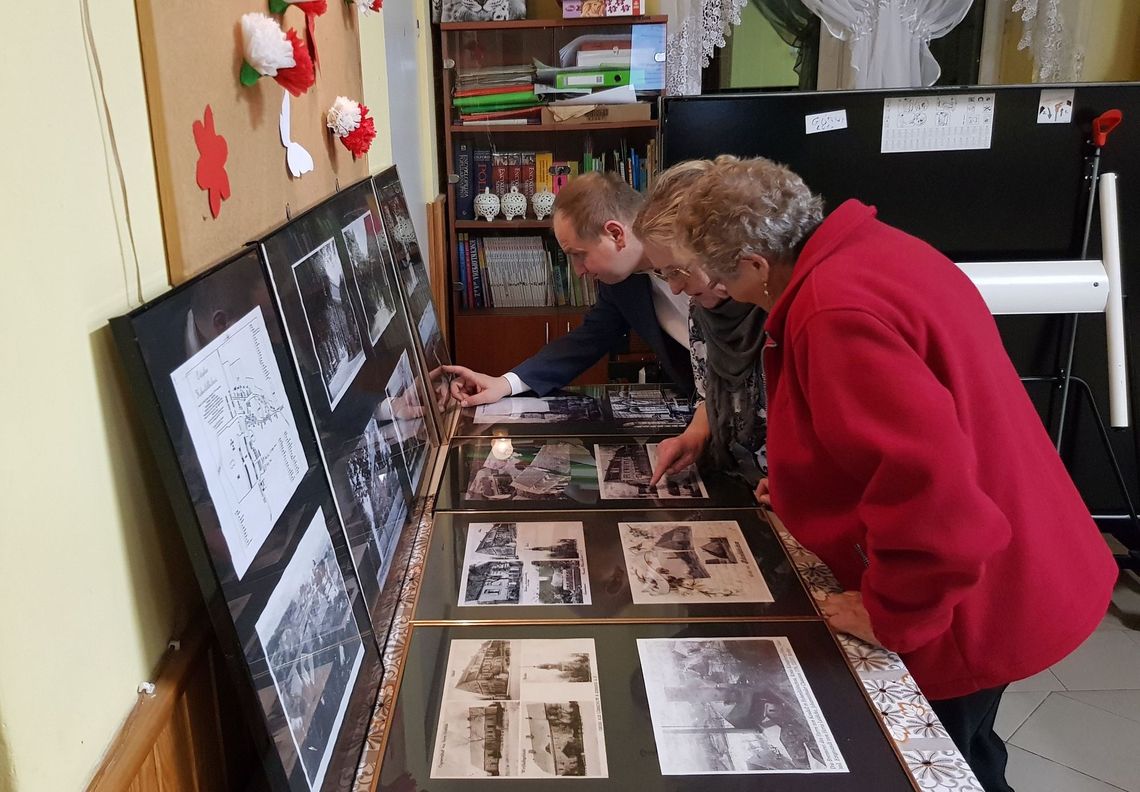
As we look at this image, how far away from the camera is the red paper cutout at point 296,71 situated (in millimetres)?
1157

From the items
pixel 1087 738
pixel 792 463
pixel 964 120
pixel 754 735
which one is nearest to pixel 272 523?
pixel 754 735

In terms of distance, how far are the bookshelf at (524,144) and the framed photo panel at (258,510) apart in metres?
2.54

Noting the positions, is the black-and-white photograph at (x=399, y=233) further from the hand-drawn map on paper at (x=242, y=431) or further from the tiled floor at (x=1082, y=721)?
the tiled floor at (x=1082, y=721)

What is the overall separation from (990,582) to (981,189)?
1992mm

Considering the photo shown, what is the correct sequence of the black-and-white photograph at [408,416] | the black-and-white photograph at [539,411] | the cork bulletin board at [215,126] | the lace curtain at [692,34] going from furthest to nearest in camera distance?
the lace curtain at [692,34] < the black-and-white photograph at [539,411] < the black-and-white photograph at [408,416] < the cork bulletin board at [215,126]

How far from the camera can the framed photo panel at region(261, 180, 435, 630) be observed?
111 centimetres

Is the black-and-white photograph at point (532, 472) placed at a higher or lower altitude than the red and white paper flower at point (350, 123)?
lower

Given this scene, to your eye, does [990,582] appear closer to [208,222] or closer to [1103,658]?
[208,222]

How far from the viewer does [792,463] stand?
1237 mm

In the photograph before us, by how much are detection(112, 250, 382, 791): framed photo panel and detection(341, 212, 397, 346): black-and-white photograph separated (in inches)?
18.7

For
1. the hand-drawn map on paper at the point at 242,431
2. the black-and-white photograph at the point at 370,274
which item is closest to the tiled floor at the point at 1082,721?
the black-and-white photograph at the point at 370,274

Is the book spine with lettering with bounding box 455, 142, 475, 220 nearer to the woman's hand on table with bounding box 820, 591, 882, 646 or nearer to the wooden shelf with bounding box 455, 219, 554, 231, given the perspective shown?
the wooden shelf with bounding box 455, 219, 554, 231

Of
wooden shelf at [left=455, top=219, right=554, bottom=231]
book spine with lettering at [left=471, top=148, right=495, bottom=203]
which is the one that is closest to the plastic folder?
book spine with lettering at [left=471, top=148, right=495, bottom=203]

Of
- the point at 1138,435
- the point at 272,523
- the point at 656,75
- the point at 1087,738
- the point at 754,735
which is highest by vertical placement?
the point at 656,75
